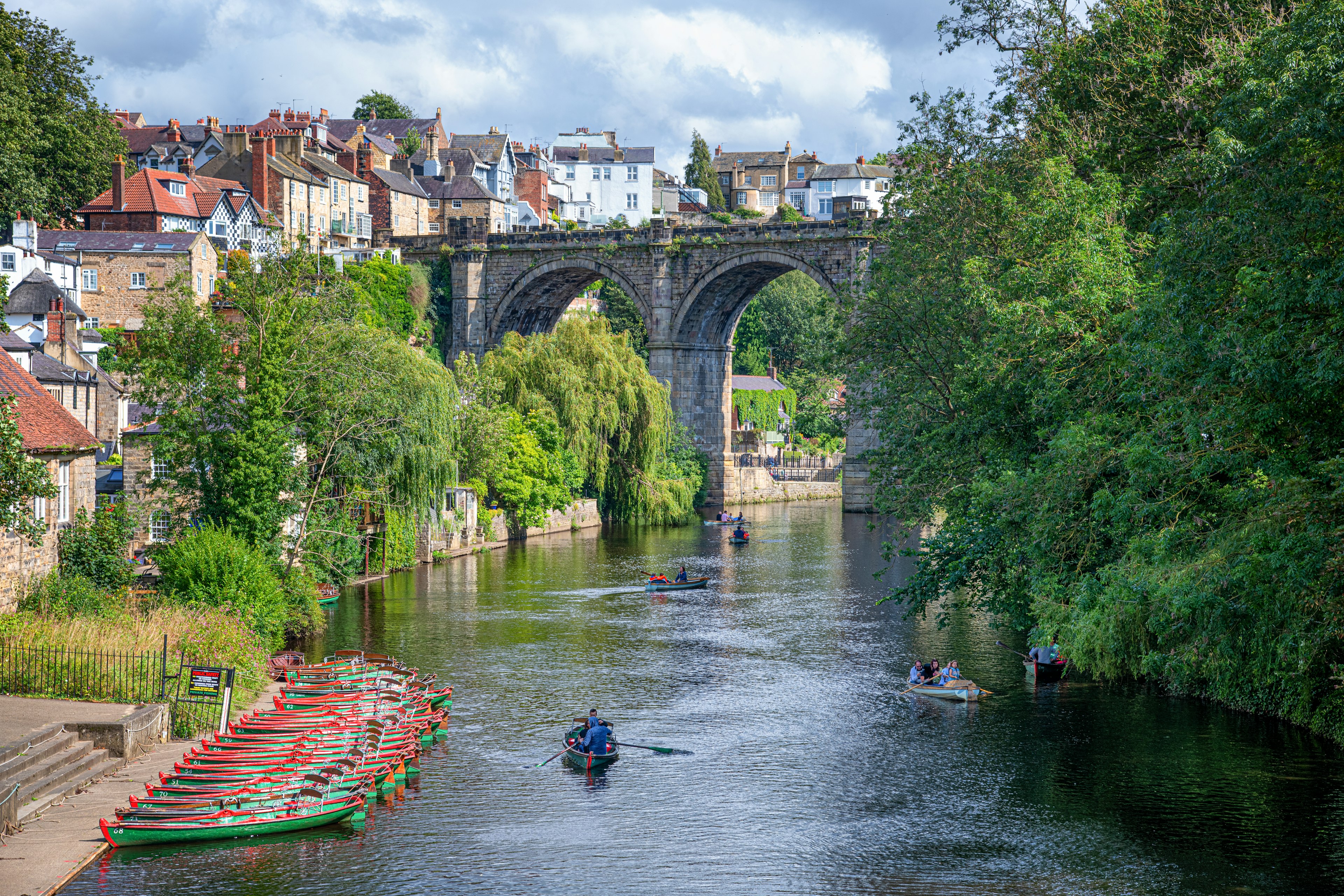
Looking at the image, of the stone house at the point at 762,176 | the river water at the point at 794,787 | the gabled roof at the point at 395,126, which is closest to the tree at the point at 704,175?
the stone house at the point at 762,176

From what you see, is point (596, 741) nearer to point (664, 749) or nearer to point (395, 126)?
point (664, 749)

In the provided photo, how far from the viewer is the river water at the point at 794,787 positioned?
16.0m

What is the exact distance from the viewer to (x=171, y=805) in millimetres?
16047

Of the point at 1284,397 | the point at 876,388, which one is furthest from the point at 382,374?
the point at 1284,397

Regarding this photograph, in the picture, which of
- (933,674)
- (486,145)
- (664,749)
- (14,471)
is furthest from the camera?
(486,145)

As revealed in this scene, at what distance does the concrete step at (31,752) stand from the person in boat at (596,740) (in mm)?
7072

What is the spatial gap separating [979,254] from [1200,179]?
7.13m

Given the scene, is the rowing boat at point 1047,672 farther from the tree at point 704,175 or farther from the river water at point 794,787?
the tree at point 704,175

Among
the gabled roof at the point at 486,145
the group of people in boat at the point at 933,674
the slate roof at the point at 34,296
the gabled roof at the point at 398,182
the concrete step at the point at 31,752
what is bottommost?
the group of people in boat at the point at 933,674

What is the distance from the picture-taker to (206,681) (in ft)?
61.9

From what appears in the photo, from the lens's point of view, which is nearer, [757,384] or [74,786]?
[74,786]

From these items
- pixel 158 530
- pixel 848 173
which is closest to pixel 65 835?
pixel 158 530

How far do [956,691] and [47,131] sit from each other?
53486 mm

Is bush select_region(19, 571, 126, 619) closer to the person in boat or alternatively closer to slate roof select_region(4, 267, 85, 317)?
the person in boat
